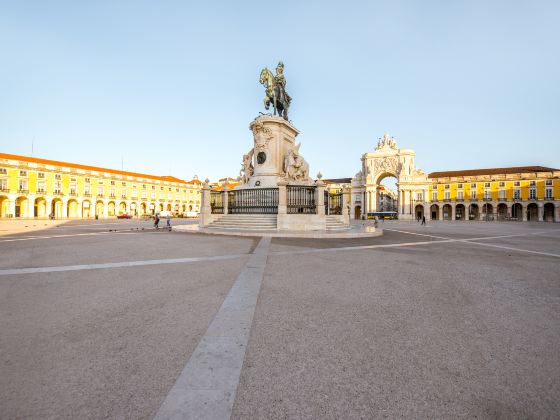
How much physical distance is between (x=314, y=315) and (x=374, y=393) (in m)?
1.40

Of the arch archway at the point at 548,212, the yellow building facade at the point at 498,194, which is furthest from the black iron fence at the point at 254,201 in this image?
the arch archway at the point at 548,212

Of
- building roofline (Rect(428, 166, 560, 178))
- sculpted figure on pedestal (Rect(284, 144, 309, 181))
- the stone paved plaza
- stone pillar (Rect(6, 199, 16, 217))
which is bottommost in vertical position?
the stone paved plaza

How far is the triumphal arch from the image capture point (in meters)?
70.9

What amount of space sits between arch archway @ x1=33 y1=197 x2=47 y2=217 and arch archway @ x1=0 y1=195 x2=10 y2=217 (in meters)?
4.12

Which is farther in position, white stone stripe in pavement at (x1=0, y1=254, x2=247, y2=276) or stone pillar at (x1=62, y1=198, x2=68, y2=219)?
stone pillar at (x1=62, y1=198, x2=68, y2=219)

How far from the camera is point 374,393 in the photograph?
1.88 m

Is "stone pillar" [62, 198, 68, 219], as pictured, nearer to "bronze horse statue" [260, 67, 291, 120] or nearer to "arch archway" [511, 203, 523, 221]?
"bronze horse statue" [260, 67, 291, 120]

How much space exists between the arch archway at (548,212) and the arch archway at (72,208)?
372ft

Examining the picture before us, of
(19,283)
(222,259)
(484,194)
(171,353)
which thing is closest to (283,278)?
(222,259)

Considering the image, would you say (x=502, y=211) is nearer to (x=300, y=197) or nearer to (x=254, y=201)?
(x=300, y=197)

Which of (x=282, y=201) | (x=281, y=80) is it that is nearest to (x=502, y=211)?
(x=281, y=80)

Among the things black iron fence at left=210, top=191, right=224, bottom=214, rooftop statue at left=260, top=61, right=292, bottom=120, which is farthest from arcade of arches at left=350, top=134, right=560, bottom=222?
black iron fence at left=210, top=191, right=224, bottom=214

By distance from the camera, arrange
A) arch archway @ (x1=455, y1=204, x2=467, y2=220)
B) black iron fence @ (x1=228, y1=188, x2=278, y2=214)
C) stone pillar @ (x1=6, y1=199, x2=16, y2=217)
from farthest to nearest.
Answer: arch archway @ (x1=455, y1=204, x2=467, y2=220) → stone pillar @ (x1=6, y1=199, x2=16, y2=217) → black iron fence @ (x1=228, y1=188, x2=278, y2=214)

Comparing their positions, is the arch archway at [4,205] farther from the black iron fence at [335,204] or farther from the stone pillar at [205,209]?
the black iron fence at [335,204]
